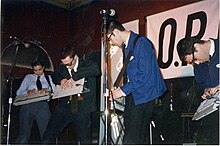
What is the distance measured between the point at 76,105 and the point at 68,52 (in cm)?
51

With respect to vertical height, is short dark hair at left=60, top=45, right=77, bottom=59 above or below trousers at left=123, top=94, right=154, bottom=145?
above

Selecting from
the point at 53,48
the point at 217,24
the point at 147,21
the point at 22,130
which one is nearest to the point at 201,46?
the point at 217,24

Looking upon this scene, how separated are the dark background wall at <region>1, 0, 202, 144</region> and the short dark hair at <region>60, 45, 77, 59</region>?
0.10 ft

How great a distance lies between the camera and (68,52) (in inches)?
101

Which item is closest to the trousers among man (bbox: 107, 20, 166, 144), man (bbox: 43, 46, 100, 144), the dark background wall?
man (bbox: 107, 20, 166, 144)

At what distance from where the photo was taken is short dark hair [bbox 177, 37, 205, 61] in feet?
7.25

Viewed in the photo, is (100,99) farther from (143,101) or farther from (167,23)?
(167,23)

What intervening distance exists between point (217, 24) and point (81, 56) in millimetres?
965

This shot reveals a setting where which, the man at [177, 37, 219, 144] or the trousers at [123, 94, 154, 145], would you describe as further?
the man at [177, 37, 219, 144]

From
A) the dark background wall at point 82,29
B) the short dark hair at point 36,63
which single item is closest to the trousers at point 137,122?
the dark background wall at point 82,29

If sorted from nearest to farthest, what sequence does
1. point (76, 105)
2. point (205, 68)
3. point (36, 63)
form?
point (205, 68) → point (76, 105) → point (36, 63)

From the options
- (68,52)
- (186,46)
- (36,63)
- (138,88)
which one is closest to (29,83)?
(36,63)

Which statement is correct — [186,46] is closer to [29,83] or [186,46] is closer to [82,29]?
[82,29]

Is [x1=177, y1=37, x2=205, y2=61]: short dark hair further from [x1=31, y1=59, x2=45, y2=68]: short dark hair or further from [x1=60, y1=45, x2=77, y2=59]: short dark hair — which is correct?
[x1=31, y1=59, x2=45, y2=68]: short dark hair
